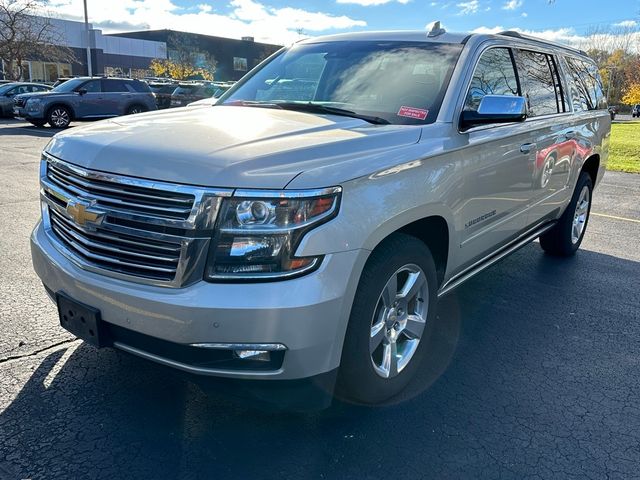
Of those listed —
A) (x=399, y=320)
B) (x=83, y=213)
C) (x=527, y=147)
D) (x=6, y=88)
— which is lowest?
(x=6, y=88)

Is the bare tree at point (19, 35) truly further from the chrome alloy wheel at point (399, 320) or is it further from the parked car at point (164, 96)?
the chrome alloy wheel at point (399, 320)

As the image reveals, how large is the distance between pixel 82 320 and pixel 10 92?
2401 cm

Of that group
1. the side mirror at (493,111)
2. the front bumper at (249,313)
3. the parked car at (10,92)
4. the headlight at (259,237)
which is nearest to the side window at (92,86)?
A: the parked car at (10,92)

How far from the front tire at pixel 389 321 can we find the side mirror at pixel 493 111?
0.85 m

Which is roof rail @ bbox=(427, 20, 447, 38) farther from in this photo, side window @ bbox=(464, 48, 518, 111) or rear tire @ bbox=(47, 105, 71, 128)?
rear tire @ bbox=(47, 105, 71, 128)

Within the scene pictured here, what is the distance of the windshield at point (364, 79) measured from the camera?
11.3 ft

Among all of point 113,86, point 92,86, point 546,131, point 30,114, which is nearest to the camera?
point 546,131

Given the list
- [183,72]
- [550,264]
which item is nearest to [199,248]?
[550,264]

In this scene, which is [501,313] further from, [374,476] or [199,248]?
[199,248]

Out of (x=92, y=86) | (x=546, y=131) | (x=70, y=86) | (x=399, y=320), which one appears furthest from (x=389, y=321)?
(x=70, y=86)

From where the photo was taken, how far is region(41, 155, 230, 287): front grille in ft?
7.47

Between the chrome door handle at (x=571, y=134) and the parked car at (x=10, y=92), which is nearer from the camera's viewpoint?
the chrome door handle at (x=571, y=134)

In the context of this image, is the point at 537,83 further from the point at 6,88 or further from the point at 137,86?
the point at 6,88

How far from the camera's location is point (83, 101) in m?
19.2
